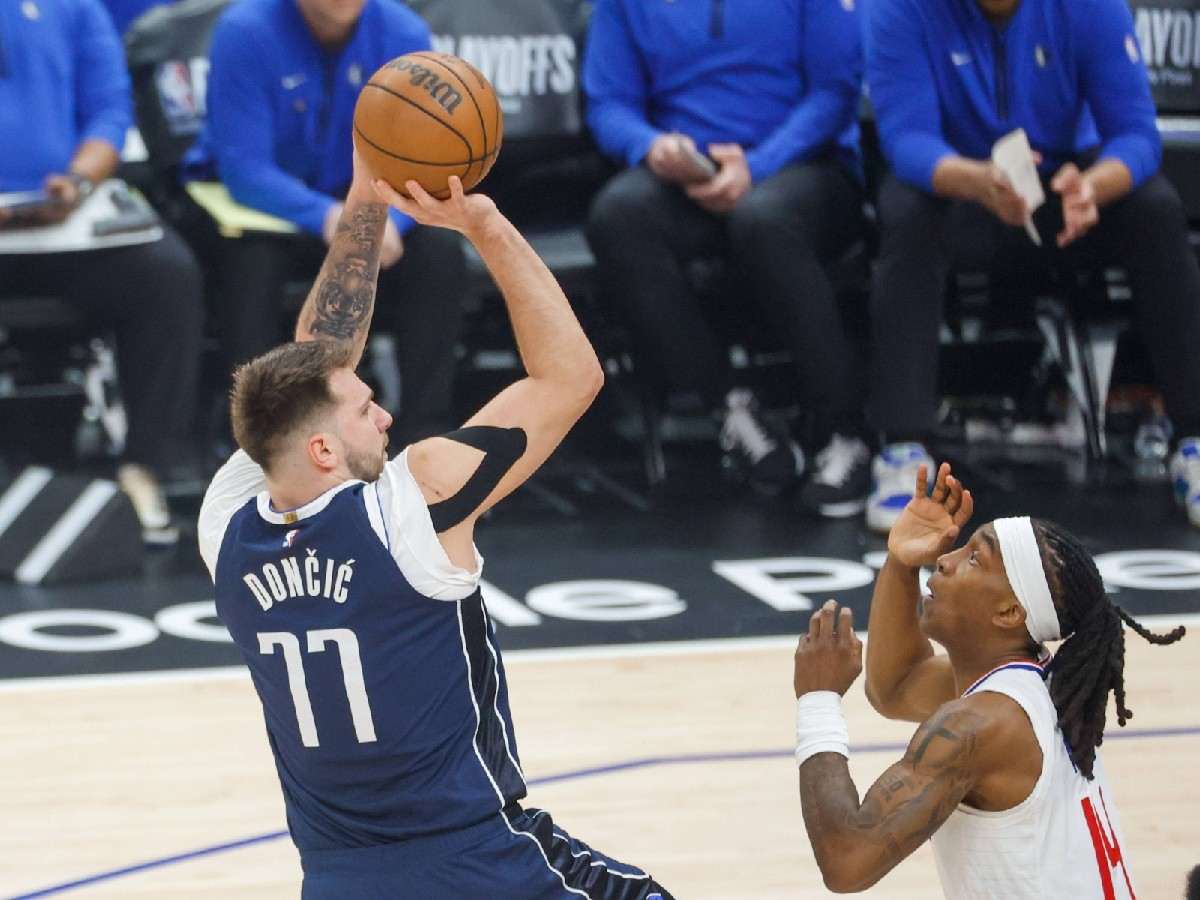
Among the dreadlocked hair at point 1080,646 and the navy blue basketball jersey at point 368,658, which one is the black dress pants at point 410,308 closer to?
the navy blue basketball jersey at point 368,658

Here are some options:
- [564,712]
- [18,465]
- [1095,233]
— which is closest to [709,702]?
[564,712]

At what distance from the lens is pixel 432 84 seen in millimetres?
3689

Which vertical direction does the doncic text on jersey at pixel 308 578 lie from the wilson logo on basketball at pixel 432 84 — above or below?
below

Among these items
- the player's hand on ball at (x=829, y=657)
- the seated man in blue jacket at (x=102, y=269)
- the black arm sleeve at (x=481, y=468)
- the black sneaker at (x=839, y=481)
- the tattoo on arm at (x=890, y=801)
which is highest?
the black arm sleeve at (x=481, y=468)

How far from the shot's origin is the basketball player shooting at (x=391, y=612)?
9.93 ft

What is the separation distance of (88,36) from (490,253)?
176 inches

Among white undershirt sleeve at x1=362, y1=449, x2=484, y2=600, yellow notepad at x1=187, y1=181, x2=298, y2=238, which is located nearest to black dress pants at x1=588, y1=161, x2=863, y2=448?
yellow notepad at x1=187, y1=181, x2=298, y2=238

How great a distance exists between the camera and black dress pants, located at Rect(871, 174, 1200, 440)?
684 centimetres

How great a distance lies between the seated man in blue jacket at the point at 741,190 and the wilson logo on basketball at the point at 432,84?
3.41m

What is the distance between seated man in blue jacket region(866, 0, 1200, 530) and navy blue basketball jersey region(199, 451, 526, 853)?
3.80 metres

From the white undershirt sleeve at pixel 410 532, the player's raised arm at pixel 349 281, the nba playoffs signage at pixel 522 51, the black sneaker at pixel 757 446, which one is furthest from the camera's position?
the nba playoffs signage at pixel 522 51

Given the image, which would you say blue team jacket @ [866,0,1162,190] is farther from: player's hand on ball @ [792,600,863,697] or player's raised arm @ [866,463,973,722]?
player's hand on ball @ [792,600,863,697]

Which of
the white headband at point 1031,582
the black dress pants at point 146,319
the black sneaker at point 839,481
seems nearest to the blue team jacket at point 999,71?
the black sneaker at point 839,481

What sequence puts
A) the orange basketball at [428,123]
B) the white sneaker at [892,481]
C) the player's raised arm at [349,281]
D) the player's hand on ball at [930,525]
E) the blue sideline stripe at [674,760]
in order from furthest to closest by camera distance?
1. the white sneaker at [892,481]
2. the blue sideline stripe at [674,760]
3. the player's raised arm at [349,281]
4. the orange basketball at [428,123]
5. the player's hand on ball at [930,525]
